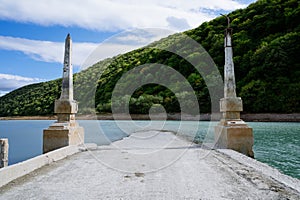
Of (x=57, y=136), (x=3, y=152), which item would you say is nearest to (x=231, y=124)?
(x=57, y=136)

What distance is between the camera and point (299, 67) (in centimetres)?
3544

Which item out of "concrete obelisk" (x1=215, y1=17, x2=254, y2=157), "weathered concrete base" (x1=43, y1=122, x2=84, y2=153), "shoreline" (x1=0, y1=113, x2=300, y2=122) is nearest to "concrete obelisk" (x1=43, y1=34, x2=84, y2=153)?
"weathered concrete base" (x1=43, y1=122, x2=84, y2=153)

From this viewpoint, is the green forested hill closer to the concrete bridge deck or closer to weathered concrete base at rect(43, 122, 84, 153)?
weathered concrete base at rect(43, 122, 84, 153)

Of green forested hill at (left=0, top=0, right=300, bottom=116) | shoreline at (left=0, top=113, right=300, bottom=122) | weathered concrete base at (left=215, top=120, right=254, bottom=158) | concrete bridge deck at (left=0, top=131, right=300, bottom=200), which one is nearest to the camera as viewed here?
concrete bridge deck at (left=0, top=131, right=300, bottom=200)

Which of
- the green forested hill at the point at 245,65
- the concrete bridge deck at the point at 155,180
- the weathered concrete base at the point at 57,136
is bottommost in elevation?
the concrete bridge deck at the point at 155,180

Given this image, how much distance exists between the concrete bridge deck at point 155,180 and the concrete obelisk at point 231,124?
3.43 ft

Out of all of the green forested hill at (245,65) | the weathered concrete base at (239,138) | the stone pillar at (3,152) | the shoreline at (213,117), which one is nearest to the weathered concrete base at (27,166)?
the stone pillar at (3,152)

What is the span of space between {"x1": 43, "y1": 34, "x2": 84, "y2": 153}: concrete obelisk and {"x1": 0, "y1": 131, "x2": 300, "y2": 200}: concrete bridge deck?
1350mm

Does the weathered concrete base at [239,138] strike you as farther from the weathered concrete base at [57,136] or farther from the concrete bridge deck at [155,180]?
the weathered concrete base at [57,136]

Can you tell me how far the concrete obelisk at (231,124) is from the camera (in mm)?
6672

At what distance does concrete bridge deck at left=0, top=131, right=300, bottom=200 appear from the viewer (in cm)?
323

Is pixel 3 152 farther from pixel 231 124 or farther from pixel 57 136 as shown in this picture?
pixel 231 124

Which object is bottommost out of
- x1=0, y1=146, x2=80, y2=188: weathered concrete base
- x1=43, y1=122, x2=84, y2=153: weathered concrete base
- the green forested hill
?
x1=0, y1=146, x2=80, y2=188: weathered concrete base

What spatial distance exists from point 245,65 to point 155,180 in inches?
1563
